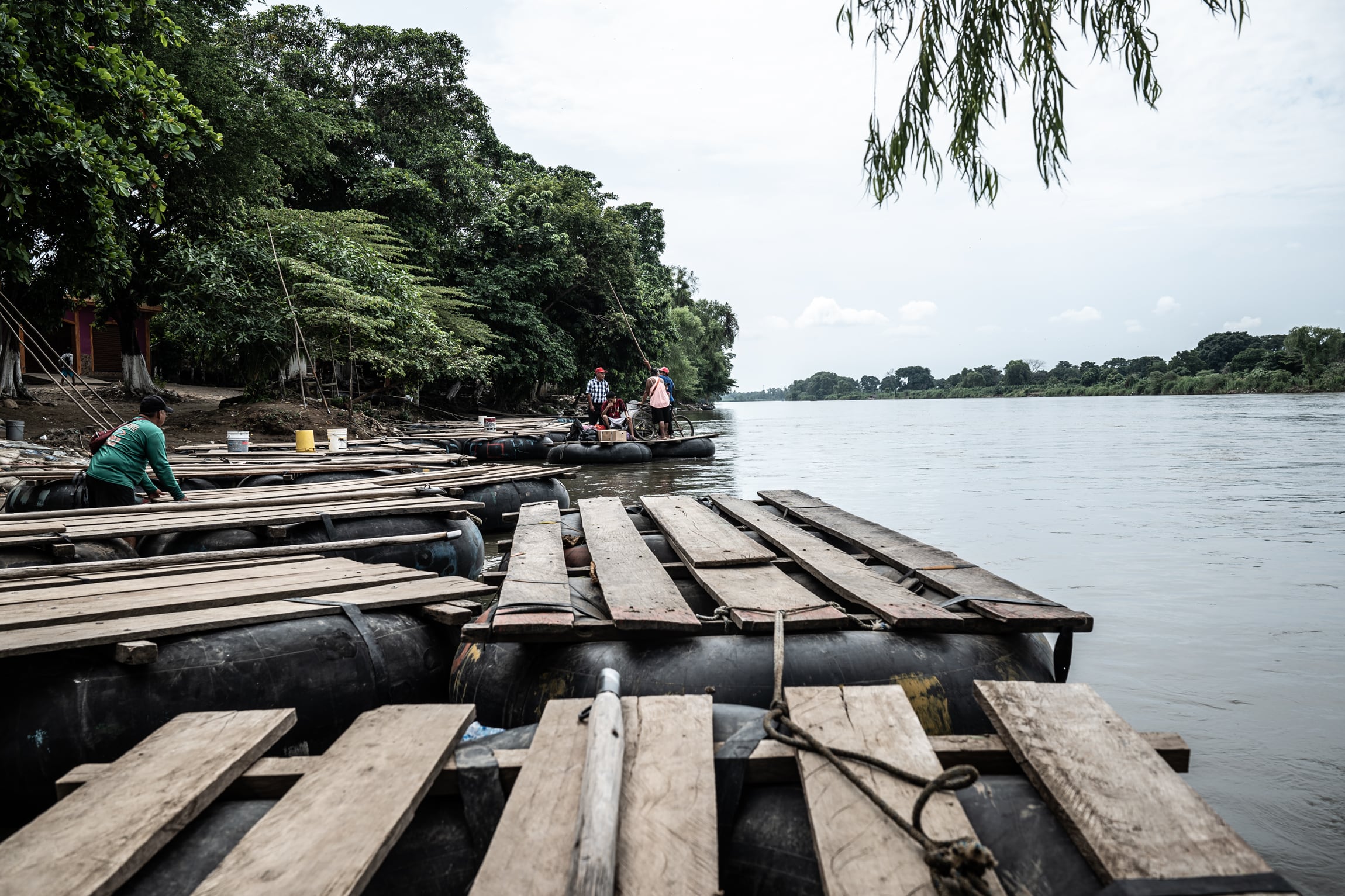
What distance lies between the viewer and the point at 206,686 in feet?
9.84

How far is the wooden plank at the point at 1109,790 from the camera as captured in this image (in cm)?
153

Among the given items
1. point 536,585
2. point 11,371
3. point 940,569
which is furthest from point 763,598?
point 11,371

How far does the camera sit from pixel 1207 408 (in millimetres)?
51938

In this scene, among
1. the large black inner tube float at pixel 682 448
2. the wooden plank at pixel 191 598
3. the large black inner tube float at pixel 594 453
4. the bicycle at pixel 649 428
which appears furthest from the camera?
the bicycle at pixel 649 428

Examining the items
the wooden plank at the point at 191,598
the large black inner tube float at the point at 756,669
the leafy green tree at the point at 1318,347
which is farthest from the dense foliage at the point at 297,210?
the leafy green tree at the point at 1318,347

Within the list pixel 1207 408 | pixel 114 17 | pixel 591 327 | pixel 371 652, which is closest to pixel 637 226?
pixel 591 327

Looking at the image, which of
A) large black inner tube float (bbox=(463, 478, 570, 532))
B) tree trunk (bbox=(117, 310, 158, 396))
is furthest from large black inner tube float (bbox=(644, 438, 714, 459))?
tree trunk (bbox=(117, 310, 158, 396))

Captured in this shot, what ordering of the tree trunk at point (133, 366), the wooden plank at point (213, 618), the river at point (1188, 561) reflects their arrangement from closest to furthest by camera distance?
the wooden plank at point (213, 618) < the river at point (1188, 561) < the tree trunk at point (133, 366)

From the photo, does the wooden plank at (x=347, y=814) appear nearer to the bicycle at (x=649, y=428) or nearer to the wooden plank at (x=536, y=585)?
the wooden plank at (x=536, y=585)

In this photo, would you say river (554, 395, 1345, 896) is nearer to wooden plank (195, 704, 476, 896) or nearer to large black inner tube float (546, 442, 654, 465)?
large black inner tube float (546, 442, 654, 465)

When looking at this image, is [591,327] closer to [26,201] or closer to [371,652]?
[26,201]

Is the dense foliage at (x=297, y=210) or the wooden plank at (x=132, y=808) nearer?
the wooden plank at (x=132, y=808)

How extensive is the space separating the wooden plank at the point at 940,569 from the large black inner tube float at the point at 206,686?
2285 mm

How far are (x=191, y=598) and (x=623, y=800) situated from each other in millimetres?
2609
